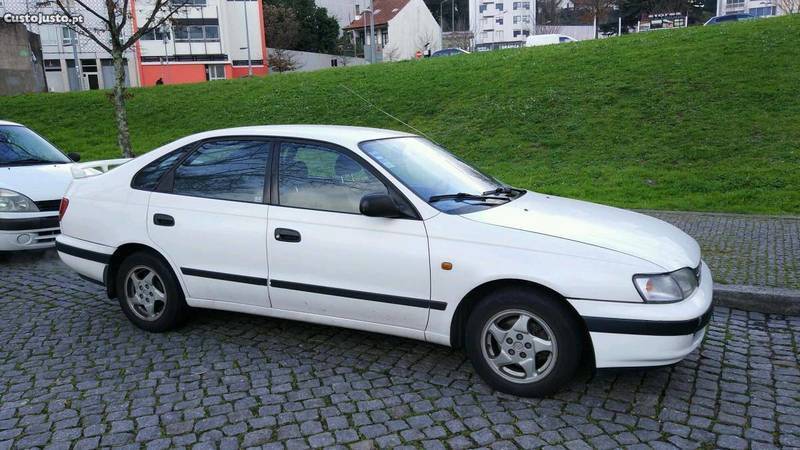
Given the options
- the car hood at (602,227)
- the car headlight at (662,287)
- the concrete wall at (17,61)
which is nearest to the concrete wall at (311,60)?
the concrete wall at (17,61)

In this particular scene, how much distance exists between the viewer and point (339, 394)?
3.98 metres

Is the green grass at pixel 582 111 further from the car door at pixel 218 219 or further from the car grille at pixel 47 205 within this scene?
the car grille at pixel 47 205

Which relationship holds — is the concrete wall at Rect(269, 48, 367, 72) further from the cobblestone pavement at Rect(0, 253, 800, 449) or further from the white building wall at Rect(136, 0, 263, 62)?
the cobblestone pavement at Rect(0, 253, 800, 449)

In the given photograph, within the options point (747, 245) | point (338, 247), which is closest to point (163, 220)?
point (338, 247)

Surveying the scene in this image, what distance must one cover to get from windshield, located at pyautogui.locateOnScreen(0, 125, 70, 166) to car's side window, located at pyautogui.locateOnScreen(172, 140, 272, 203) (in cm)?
428

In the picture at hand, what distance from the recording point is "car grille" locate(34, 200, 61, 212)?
286 inches

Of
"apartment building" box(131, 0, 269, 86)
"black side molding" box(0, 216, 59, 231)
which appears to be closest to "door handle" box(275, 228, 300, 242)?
"black side molding" box(0, 216, 59, 231)

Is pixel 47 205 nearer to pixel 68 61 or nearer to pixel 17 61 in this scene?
pixel 17 61

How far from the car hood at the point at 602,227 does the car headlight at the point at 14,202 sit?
5.49m

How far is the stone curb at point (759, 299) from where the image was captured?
212 inches

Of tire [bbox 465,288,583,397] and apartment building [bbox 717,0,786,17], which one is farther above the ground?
apartment building [bbox 717,0,786,17]

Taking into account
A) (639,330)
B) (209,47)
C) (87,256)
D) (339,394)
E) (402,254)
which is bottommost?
(339,394)

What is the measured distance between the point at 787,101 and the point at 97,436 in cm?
1459

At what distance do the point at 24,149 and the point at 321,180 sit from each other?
5.72m
